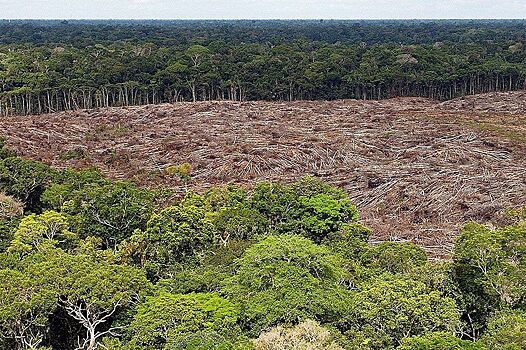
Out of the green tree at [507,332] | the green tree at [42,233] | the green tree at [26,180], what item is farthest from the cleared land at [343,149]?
the green tree at [42,233]

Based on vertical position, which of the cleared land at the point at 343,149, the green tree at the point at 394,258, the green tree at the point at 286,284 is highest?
the green tree at the point at 286,284

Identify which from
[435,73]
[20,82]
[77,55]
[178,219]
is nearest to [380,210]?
[178,219]

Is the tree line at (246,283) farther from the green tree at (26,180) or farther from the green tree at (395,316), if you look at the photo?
the green tree at (26,180)

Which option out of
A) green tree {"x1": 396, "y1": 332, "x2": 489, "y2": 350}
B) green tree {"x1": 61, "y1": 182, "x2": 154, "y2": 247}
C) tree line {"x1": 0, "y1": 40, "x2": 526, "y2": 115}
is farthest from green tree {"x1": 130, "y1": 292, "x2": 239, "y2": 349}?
tree line {"x1": 0, "y1": 40, "x2": 526, "y2": 115}

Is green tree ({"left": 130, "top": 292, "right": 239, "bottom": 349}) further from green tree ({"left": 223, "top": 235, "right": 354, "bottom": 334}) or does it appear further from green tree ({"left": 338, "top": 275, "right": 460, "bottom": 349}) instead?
green tree ({"left": 338, "top": 275, "right": 460, "bottom": 349})

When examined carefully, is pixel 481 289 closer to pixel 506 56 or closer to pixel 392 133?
pixel 392 133

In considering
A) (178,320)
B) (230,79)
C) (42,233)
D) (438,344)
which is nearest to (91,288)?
(178,320)

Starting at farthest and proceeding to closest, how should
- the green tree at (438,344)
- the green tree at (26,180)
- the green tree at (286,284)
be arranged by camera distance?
the green tree at (26,180) < the green tree at (286,284) < the green tree at (438,344)
